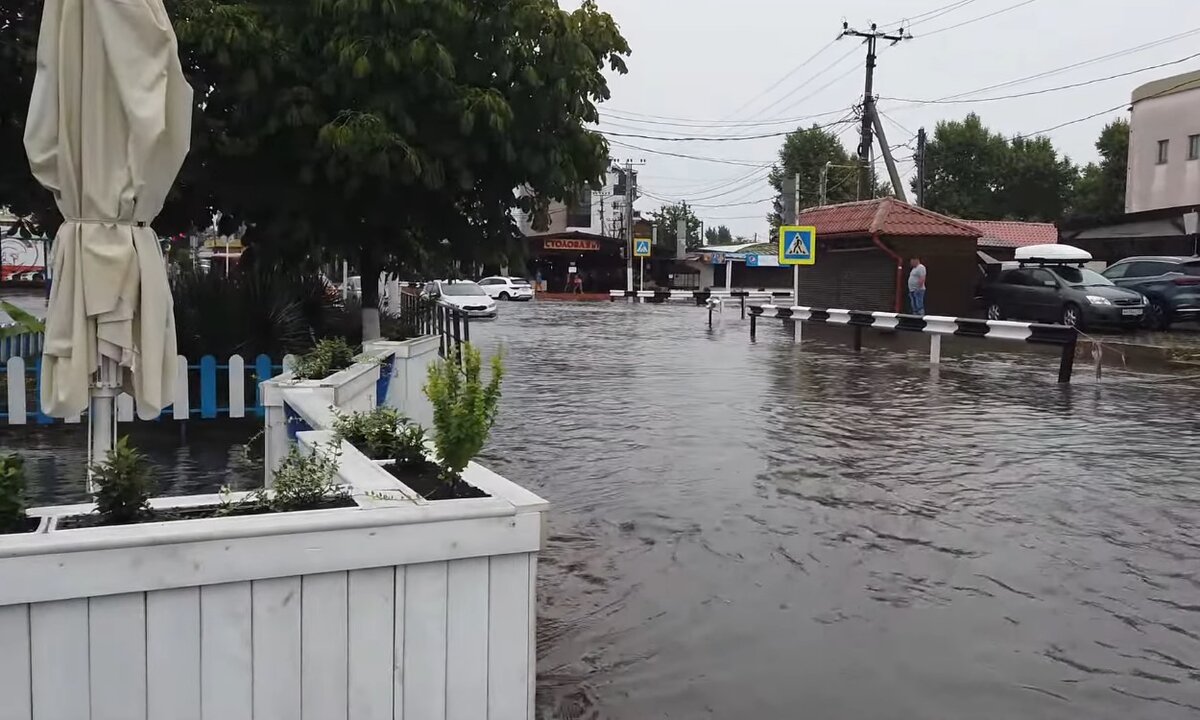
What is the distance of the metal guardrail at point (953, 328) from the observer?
1475cm

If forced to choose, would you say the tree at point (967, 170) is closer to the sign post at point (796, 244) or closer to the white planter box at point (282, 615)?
the sign post at point (796, 244)

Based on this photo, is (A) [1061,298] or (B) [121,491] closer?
(B) [121,491]

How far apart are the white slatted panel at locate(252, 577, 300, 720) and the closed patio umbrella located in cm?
154

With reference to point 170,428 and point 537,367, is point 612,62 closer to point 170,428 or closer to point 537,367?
point 170,428

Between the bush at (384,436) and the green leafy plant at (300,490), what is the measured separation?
1.55 feet

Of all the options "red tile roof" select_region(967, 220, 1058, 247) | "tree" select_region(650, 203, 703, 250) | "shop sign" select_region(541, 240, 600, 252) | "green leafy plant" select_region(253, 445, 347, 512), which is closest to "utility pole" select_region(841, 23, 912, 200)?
"red tile roof" select_region(967, 220, 1058, 247)

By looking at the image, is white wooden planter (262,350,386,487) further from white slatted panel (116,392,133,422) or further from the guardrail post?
the guardrail post

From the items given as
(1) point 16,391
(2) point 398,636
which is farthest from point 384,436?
(1) point 16,391

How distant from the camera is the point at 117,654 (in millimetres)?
2971

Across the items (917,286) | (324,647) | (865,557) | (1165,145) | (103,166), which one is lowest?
(865,557)

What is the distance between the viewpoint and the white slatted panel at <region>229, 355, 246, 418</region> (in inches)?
373

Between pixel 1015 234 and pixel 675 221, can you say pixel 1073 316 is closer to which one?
pixel 1015 234

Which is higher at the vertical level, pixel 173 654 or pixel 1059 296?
pixel 1059 296

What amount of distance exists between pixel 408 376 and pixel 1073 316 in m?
17.1
